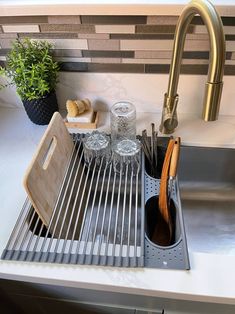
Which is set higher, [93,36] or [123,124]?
[93,36]

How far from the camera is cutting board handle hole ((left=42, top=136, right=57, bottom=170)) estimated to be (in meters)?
→ 0.67

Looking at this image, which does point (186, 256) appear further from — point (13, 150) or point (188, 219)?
point (13, 150)

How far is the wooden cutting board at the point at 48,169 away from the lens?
60 cm

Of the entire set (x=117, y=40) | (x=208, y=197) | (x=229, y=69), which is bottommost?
(x=208, y=197)

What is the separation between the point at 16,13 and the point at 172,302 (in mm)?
901

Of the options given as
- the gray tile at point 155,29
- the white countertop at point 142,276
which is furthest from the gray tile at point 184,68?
the white countertop at point 142,276

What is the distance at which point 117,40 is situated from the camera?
830 millimetres

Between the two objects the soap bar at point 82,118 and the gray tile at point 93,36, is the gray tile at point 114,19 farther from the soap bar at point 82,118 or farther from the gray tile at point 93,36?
the soap bar at point 82,118

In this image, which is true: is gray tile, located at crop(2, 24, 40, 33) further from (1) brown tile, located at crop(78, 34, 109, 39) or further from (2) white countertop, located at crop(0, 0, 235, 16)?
(1) brown tile, located at crop(78, 34, 109, 39)

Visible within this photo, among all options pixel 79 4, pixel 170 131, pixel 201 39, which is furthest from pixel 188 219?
pixel 79 4

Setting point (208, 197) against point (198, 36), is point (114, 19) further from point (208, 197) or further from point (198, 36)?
point (208, 197)

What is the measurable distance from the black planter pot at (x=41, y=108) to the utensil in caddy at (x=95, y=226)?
173 millimetres

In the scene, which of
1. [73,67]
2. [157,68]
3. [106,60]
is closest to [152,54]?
[157,68]

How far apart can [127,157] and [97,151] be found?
9 centimetres
